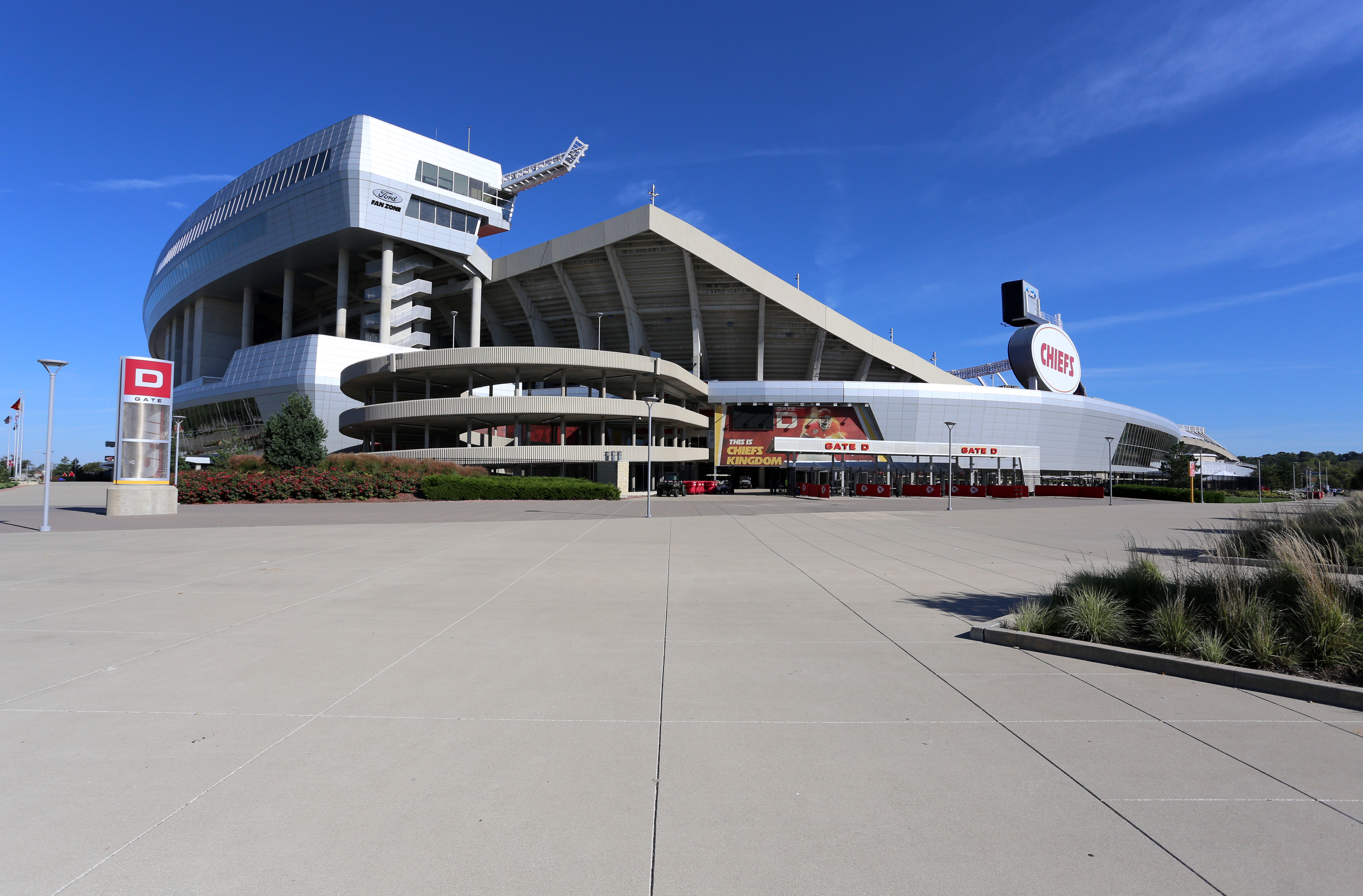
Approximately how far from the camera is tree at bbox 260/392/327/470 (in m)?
36.8

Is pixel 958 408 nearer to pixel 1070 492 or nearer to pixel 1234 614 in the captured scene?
pixel 1070 492

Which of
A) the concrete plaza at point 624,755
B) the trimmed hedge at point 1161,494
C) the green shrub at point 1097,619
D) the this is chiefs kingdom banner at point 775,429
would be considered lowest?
the concrete plaza at point 624,755

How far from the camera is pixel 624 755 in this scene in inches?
170

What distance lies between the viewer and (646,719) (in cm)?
495

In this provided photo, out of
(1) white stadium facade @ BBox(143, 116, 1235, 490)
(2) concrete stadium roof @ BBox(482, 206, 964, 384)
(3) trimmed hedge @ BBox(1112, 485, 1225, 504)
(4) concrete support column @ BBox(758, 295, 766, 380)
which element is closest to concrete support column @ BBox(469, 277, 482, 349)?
(1) white stadium facade @ BBox(143, 116, 1235, 490)

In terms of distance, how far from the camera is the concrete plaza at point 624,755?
3072 mm

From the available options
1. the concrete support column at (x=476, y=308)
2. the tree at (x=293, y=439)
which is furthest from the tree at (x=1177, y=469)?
the tree at (x=293, y=439)

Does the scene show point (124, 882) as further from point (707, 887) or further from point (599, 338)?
point (599, 338)

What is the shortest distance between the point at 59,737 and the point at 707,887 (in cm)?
458

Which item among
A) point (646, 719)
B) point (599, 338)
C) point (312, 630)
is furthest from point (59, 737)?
point (599, 338)

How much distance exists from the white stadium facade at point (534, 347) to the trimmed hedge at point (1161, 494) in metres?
3.22

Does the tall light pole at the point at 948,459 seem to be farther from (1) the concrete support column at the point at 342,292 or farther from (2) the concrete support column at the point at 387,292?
(1) the concrete support column at the point at 342,292

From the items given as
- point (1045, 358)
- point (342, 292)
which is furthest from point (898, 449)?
point (342, 292)

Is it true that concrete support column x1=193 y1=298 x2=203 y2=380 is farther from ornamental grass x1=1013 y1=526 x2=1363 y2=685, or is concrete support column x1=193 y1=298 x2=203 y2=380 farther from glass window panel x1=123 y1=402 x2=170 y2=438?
ornamental grass x1=1013 y1=526 x2=1363 y2=685
